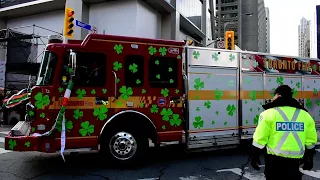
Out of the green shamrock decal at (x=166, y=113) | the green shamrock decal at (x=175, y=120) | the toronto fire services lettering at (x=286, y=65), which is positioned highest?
the toronto fire services lettering at (x=286, y=65)

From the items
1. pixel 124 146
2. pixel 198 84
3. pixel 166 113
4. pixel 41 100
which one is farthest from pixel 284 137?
pixel 41 100

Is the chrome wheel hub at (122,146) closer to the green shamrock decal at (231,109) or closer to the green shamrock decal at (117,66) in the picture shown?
the green shamrock decal at (117,66)

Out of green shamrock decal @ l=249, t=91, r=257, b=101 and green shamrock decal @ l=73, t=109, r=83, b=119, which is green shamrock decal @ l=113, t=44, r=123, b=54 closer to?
green shamrock decal @ l=73, t=109, r=83, b=119

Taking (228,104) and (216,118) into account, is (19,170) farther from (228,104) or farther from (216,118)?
(228,104)

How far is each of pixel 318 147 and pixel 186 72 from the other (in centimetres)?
513

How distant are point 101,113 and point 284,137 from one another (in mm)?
3803

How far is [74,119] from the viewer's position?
585cm

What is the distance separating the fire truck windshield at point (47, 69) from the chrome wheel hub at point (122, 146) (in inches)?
69.4

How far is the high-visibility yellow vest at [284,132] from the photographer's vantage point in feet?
10.6

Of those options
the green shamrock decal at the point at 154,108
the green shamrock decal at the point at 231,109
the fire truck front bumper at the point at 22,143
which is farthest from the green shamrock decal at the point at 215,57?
the fire truck front bumper at the point at 22,143

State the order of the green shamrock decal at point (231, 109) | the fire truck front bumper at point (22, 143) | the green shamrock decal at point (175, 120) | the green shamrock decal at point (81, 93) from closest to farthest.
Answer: the fire truck front bumper at point (22, 143)
the green shamrock decal at point (81, 93)
the green shamrock decal at point (175, 120)
the green shamrock decal at point (231, 109)

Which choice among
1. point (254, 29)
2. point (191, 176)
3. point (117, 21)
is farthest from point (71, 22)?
point (254, 29)

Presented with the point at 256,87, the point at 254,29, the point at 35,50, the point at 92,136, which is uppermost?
the point at 254,29

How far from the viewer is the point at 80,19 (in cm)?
1969
